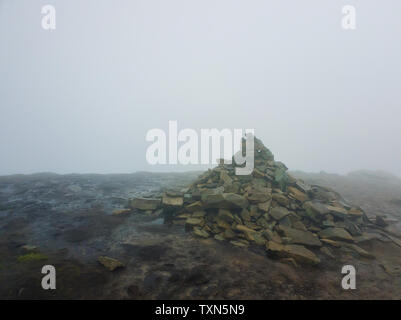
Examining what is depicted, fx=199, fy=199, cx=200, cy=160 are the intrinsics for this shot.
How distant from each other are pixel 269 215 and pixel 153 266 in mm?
4623

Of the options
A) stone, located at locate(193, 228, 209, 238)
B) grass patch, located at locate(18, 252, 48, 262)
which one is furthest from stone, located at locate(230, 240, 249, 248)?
grass patch, located at locate(18, 252, 48, 262)

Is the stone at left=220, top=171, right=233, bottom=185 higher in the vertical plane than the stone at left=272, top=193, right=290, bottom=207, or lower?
higher

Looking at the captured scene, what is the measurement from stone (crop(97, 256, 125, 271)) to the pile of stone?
2861 mm

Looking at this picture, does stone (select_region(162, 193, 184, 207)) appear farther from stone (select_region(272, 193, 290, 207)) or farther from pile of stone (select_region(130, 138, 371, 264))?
stone (select_region(272, 193, 290, 207))

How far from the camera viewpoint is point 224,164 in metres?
11.1

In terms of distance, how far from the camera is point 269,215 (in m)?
7.65

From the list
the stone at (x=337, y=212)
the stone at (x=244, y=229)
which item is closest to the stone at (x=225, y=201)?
the stone at (x=244, y=229)

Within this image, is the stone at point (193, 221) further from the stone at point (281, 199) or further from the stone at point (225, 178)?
the stone at point (281, 199)

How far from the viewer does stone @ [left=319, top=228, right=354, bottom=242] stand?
6.86m

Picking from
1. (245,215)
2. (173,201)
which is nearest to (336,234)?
(245,215)

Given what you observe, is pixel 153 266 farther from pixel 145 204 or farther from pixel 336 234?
pixel 336 234

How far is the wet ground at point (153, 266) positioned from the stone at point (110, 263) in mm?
115
